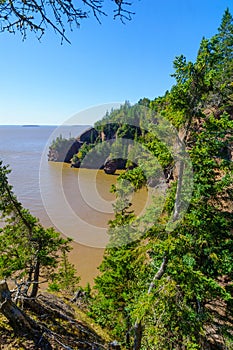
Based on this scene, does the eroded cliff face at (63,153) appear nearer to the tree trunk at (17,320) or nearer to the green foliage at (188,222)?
the green foliage at (188,222)

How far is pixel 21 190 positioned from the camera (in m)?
33.9

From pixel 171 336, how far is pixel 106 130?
6395 centimetres

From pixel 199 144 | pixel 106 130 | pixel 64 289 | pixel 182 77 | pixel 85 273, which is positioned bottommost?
pixel 85 273

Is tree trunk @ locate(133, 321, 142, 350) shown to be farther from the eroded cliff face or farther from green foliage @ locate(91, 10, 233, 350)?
the eroded cliff face

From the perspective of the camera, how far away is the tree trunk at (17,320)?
11.7ft

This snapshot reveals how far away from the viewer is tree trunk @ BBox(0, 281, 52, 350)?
3.56m

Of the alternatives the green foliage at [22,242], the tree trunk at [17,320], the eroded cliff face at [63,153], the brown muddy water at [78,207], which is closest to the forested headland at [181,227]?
the tree trunk at [17,320]

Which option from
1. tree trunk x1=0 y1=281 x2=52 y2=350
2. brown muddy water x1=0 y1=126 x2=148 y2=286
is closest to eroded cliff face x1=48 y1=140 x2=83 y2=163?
brown muddy water x1=0 y1=126 x2=148 y2=286

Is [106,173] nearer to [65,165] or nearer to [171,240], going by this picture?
[65,165]

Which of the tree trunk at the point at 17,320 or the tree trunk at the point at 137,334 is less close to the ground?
the tree trunk at the point at 17,320

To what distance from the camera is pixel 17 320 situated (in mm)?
3641

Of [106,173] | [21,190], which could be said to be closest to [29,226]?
[21,190]

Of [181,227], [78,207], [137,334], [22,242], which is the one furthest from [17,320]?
[78,207]

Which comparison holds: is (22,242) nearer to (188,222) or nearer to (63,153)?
(188,222)
